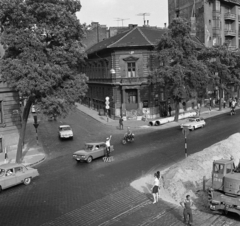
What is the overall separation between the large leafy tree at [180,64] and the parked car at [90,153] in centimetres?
1687

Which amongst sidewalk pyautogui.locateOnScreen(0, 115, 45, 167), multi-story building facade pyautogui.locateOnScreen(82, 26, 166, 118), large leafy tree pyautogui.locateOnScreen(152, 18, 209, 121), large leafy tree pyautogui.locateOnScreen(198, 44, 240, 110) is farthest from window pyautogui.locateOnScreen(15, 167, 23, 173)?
large leafy tree pyautogui.locateOnScreen(198, 44, 240, 110)

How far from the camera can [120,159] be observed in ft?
78.6

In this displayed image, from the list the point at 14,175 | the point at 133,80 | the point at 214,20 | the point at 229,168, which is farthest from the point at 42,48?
the point at 214,20

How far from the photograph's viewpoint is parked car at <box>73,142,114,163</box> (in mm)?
23502

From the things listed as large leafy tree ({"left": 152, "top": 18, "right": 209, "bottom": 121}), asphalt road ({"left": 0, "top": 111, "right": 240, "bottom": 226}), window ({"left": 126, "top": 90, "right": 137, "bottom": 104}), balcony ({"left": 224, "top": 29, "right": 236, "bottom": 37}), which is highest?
balcony ({"left": 224, "top": 29, "right": 236, "bottom": 37})

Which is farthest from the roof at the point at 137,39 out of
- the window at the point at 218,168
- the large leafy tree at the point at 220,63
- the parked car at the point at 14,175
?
the window at the point at 218,168

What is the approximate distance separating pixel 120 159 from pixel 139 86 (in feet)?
71.5

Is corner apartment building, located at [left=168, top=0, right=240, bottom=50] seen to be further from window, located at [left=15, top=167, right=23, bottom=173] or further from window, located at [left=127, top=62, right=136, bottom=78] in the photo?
window, located at [left=15, top=167, right=23, bottom=173]

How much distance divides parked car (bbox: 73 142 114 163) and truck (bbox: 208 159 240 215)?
1128 cm

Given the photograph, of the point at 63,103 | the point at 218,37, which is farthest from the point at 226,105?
the point at 63,103

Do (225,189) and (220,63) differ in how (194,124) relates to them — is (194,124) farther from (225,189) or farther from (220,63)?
(225,189)

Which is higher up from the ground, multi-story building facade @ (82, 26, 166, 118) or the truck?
multi-story building facade @ (82, 26, 166, 118)

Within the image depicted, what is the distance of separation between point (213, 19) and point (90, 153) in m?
48.3

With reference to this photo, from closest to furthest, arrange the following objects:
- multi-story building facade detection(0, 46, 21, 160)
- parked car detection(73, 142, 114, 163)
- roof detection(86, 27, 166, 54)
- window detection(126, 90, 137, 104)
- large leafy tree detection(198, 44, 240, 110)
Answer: parked car detection(73, 142, 114, 163) < multi-story building facade detection(0, 46, 21, 160) < roof detection(86, 27, 166, 54) < window detection(126, 90, 137, 104) < large leafy tree detection(198, 44, 240, 110)
